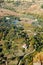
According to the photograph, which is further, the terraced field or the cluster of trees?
the cluster of trees

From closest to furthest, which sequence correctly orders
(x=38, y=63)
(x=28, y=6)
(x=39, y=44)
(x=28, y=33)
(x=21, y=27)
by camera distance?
(x=38, y=63), (x=39, y=44), (x=28, y=33), (x=21, y=27), (x=28, y=6)

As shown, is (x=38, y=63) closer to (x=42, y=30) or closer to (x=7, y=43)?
(x=7, y=43)

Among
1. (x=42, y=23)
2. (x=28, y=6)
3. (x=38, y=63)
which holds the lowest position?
(x=28, y=6)

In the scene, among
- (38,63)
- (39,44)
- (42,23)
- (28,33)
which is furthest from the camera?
(42,23)

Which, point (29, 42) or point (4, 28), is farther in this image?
point (4, 28)

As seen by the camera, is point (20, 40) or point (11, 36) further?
point (11, 36)

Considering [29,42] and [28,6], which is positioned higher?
[29,42]

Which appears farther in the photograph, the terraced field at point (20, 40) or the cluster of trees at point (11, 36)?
the cluster of trees at point (11, 36)

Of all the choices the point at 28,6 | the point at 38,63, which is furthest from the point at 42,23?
the point at 28,6

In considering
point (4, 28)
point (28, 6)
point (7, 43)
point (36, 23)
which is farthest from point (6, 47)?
point (28, 6)

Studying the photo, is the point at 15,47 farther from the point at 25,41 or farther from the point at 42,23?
the point at 42,23
